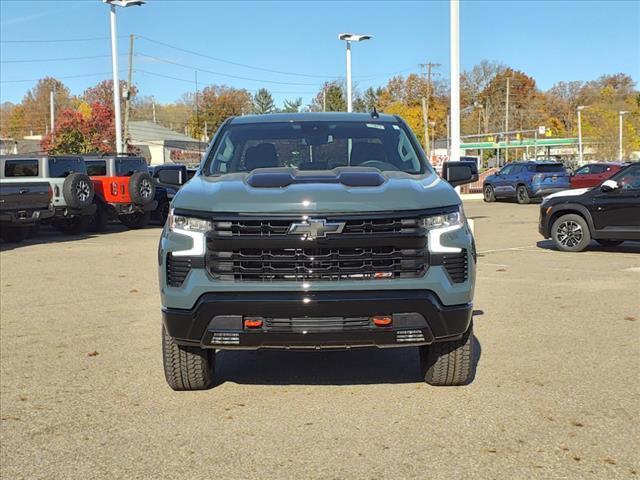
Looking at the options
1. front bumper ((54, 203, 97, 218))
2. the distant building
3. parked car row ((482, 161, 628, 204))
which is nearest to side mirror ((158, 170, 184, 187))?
front bumper ((54, 203, 97, 218))

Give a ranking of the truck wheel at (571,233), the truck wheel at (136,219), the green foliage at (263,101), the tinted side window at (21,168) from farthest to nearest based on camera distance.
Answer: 1. the green foliage at (263,101)
2. the truck wheel at (136,219)
3. the tinted side window at (21,168)
4. the truck wheel at (571,233)

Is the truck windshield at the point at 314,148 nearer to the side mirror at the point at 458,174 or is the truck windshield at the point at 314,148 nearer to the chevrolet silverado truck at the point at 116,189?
the side mirror at the point at 458,174

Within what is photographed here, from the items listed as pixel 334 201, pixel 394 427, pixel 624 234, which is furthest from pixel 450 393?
pixel 624 234

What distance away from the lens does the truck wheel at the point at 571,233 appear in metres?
12.6

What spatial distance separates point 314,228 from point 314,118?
79.2 inches

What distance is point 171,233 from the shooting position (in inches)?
173

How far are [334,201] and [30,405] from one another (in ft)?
8.42

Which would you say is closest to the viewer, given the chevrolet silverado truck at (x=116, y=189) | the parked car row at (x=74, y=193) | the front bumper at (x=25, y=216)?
the front bumper at (x=25, y=216)

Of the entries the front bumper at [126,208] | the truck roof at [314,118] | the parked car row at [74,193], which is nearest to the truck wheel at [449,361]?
the truck roof at [314,118]

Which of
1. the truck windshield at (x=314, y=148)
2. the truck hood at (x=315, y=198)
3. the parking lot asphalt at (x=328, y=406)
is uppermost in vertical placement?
the truck windshield at (x=314, y=148)

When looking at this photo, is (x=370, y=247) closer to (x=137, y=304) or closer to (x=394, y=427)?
(x=394, y=427)

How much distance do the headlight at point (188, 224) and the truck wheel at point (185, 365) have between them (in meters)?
0.74

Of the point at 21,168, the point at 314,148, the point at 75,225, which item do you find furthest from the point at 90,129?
the point at 314,148

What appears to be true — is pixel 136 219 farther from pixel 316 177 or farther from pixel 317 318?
pixel 317 318
